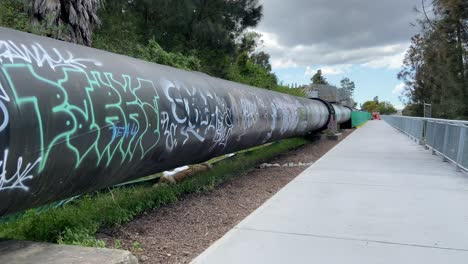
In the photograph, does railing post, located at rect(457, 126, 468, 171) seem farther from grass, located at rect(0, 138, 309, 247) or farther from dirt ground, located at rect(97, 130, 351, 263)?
grass, located at rect(0, 138, 309, 247)

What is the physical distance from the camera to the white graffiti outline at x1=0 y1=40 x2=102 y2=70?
9.12 feet

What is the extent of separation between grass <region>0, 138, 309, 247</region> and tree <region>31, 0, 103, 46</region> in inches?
230

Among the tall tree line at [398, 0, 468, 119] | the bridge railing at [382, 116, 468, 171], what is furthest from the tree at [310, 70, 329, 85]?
the bridge railing at [382, 116, 468, 171]

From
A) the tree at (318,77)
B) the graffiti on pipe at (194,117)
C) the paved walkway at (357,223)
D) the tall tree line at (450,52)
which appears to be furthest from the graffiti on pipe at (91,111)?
the tree at (318,77)

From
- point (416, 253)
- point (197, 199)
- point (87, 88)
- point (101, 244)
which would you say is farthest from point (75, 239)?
point (416, 253)

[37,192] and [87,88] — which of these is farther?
[87,88]

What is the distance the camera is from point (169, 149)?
15.3 feet

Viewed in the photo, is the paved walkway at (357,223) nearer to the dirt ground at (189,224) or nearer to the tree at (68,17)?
the dirt ground at (189,224)

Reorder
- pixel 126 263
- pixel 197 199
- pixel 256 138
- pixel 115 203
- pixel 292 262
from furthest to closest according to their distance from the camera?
1. pixel 256 138
2. pixel 197 199
3. pixel 115 203
4. pixel 292 262
5. pixel 126 263

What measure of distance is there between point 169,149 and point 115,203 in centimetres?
179

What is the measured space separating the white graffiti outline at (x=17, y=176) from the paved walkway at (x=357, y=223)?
1758 mm

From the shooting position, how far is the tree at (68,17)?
11.2m

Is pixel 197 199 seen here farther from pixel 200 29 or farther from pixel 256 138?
pixel 200 29

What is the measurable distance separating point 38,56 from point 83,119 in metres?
0.55
